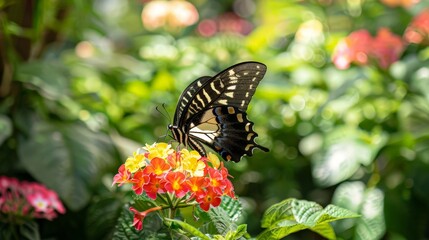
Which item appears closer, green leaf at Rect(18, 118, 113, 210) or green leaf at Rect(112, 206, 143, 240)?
green leaf at Rect(112, 206, 143, 240)

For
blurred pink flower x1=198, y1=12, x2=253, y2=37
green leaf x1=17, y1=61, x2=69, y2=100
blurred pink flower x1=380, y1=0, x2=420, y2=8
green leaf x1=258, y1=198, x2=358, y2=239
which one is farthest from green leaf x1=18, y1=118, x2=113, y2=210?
blurred pink flower x1=198, y1=12, x2=253, y2=37

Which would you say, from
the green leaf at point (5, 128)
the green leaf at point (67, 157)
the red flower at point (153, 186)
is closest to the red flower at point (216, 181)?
the red flower at point (153, 186)

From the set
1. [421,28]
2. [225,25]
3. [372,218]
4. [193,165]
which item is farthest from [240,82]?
[225,25]

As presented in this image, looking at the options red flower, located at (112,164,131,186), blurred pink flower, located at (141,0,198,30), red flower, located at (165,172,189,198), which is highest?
red flower, located at (165,172,189,198)

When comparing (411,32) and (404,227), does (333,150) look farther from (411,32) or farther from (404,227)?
(411,32)

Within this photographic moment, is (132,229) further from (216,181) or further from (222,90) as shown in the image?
(222,90)

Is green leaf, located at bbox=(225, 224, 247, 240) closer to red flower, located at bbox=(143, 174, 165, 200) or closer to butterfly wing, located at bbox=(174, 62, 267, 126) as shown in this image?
red flower, located at bbox=(143, 174, 165, 200)

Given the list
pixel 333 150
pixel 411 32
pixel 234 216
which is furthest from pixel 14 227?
pixel 411 32
